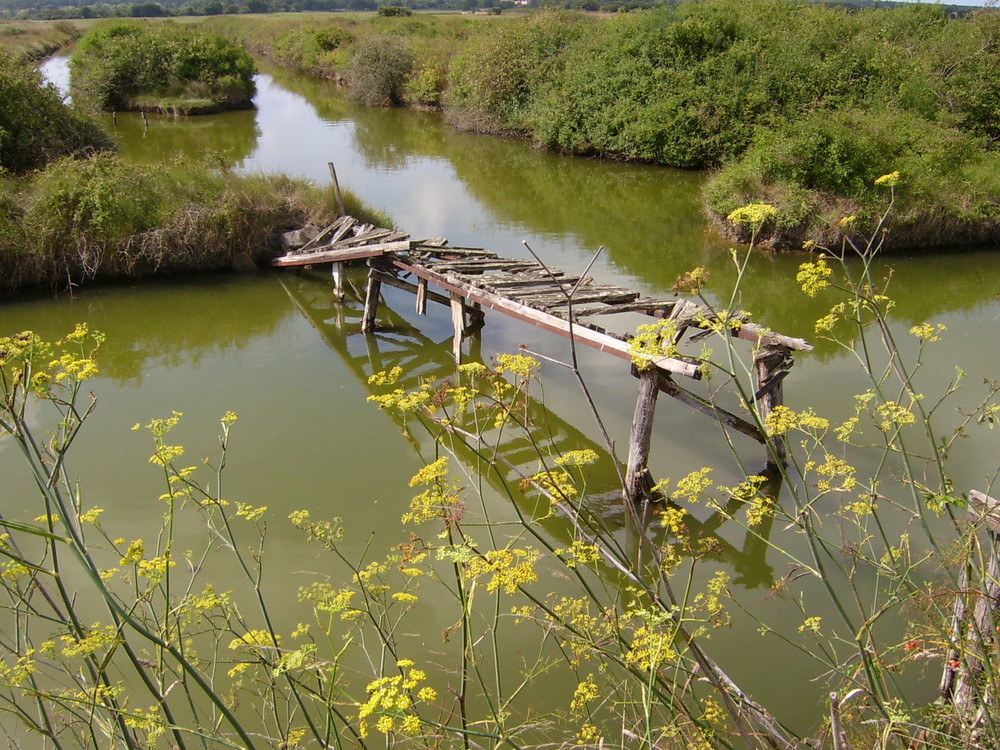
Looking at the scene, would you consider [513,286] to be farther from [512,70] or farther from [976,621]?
[512,70]

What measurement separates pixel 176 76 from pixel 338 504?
2524 cm

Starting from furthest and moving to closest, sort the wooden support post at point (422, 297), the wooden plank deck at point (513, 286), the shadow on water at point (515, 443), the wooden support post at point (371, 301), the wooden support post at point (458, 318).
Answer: the wooden support post at point (371, 301)
the wooden support post at point (422, 297)
the wooden support post at point (458, 318)
the wooden plank deck at point (513, 286)
the shadow on water at point (515, 443)

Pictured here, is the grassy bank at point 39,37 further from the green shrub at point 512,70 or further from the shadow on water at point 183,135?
the green shrub at point 512,70

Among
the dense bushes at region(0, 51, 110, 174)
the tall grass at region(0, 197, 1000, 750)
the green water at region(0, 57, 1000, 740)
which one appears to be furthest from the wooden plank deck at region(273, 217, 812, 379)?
the dense bushes at region(0, 51, 110, 174)

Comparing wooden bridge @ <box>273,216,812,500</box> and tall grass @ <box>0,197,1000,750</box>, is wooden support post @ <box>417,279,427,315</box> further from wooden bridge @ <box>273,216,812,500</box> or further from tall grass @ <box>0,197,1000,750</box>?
tall grass @ <box>0,197,1000,750</box>

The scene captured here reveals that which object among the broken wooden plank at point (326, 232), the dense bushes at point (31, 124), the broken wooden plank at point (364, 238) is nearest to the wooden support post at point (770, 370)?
the broken wooden plank at point (364, 238)

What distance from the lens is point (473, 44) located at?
24.8 meters

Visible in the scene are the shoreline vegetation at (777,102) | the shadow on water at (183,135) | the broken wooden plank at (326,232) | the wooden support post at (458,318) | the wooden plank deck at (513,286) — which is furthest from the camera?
the shadow on water at (183,135)

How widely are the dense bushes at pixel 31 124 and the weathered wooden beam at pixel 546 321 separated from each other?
8.37 m

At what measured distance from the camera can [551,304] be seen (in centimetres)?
723

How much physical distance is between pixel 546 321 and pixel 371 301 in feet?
11.3

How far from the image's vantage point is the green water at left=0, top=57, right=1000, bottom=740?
20.1 feet

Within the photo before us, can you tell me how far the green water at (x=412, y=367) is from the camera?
6.13m

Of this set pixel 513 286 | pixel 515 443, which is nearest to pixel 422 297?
pixel 513 286
